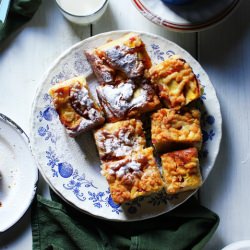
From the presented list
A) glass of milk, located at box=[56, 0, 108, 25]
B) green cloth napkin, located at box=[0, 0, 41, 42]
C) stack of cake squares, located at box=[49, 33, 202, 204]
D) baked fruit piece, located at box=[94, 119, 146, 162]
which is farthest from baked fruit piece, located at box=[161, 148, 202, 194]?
green cloth napkin, located at box=[0, 0, 41, 42]

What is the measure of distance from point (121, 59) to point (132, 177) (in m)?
0.39

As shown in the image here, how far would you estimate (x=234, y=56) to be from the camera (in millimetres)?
2094

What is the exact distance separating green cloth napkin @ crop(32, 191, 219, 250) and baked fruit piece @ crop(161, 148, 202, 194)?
0.54ft

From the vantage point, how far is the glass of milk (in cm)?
203

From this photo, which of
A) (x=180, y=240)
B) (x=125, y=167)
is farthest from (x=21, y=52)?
(x=180, y=240)

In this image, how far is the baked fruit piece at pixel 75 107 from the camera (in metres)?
1.91

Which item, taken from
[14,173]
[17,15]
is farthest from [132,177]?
[17,15]

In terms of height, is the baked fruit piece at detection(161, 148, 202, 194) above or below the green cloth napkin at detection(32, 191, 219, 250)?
above

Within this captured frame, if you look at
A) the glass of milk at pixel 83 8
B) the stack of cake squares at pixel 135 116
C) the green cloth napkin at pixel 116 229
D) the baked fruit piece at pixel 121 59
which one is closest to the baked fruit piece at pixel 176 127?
the stack of cake squares at pixel 135 116

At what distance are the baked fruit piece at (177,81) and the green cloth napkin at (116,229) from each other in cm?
39

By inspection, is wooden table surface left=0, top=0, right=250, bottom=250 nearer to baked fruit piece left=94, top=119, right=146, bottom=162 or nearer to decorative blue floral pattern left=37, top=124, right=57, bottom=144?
decorative blue floral pattern left=37, top=124, right=57, bottom=144

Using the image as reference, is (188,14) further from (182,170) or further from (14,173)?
(14,173)

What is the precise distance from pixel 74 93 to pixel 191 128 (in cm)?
41

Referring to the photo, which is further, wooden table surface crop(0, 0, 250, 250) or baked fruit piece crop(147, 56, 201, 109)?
wooden table surface crop(0, 0, 250, 250)
